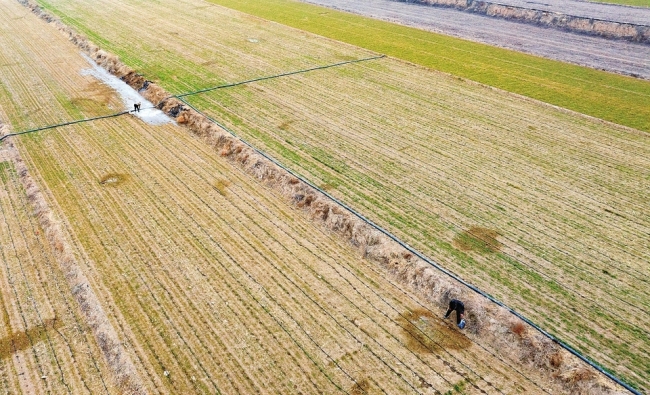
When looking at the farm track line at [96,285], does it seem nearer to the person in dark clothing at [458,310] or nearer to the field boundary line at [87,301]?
the field boundary line at [87,301]

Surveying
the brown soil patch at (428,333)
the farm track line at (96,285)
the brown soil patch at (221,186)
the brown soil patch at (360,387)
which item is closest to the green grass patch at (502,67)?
the brown soil patch at (428,333)

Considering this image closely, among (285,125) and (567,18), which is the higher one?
(567,18)

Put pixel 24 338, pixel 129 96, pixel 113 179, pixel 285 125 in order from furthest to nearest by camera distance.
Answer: pixel 129 96, pixel 285 125, pixel 113 179, pixel 24 338

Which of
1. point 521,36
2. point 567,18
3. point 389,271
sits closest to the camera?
point 389,271

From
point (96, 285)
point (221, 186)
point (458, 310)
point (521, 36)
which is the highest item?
point (521, 36)

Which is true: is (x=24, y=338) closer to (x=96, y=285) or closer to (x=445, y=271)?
(x=96, y=285)

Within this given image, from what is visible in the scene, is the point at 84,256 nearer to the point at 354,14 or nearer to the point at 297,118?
the point at 297,118

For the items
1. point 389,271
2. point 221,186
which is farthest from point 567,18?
point 389,271

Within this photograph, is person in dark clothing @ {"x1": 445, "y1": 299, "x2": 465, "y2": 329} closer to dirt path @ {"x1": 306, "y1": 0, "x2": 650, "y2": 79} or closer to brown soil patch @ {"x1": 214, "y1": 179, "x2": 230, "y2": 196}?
brown soil patch @ {"x1": 214, "y1": 179, "x2": 230, "y2": 196}
